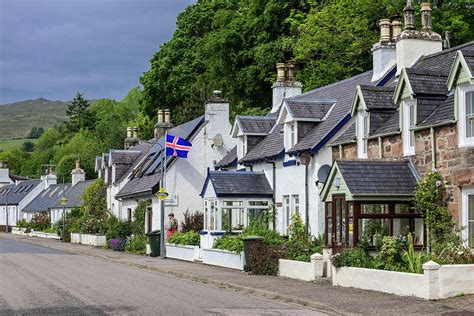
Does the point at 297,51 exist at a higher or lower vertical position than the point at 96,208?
higher

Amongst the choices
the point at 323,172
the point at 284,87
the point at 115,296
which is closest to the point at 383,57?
the point at 323,172

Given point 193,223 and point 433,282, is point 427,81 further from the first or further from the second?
point 193,223

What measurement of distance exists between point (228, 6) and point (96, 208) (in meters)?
21.6

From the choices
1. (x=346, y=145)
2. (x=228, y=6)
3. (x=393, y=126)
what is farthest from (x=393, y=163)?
(x=228, y=6)

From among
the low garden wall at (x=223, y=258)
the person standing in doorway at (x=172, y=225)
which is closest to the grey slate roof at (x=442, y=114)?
the low garden wall at (x=223, y=258)

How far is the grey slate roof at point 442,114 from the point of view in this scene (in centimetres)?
2100

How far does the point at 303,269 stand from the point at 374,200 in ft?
10.4

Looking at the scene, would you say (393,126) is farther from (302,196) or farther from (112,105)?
(112,105)

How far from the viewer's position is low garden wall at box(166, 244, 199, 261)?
33.8m

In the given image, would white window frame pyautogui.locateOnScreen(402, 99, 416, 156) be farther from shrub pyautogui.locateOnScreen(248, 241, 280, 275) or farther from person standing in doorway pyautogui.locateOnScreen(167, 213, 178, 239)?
person standing in doorway pyautogui.locateOnScreen(167, 213, 178, 239)

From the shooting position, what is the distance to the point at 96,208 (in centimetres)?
5706

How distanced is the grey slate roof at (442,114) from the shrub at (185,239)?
51.0 feet

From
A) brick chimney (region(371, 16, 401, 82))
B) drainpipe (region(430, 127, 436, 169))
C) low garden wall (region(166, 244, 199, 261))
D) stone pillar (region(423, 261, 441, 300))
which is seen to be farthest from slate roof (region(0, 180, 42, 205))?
stone pillar (region(423, 261, 441, 300))

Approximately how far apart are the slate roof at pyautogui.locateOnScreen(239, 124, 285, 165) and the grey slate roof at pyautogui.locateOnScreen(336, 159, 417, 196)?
8.81 meters
